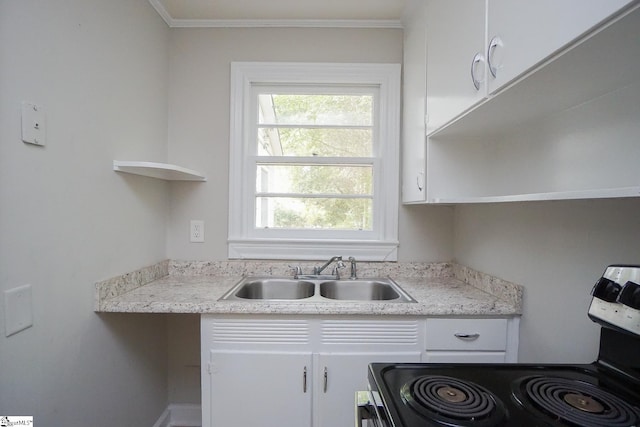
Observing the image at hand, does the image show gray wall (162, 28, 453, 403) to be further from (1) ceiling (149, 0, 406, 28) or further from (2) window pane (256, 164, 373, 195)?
(2) window pane (256, 164, 373, 195)

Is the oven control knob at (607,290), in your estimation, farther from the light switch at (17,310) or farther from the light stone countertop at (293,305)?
the light switch at (17,310)

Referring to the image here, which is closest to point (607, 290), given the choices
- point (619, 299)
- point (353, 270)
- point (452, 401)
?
point (619, 299)

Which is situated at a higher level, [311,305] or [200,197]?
[200,197]

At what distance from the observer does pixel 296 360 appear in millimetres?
1214

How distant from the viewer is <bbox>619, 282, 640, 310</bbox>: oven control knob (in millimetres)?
623

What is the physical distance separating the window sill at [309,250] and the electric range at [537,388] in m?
0.96

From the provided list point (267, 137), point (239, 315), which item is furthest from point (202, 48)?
point (239, 315)

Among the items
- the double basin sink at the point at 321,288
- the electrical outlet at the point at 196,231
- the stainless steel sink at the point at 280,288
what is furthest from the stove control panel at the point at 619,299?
the electrical outlet at the point at 196,231

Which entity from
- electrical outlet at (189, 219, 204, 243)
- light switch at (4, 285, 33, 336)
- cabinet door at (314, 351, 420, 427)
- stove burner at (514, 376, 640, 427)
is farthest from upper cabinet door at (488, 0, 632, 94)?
electrical outlet at (189, 219, 204, 243)

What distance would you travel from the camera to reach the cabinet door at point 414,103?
1.38 meters

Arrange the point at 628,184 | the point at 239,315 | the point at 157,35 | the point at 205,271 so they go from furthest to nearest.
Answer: the point at 205,271, the point at 157,35, the point at 239,315, the point at 628,184

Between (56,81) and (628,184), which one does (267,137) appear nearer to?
(56,81)

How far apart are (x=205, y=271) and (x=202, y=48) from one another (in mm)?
1439

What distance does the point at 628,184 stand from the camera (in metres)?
0.75
